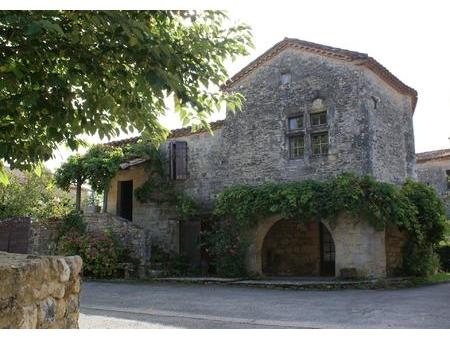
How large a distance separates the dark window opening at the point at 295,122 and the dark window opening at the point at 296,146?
0.29 m

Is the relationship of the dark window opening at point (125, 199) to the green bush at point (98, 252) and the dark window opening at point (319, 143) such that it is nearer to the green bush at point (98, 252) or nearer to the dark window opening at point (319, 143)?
the green bush at point (98, 252)

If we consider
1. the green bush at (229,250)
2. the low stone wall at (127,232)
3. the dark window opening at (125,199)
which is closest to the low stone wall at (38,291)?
the green bush at (229,250)

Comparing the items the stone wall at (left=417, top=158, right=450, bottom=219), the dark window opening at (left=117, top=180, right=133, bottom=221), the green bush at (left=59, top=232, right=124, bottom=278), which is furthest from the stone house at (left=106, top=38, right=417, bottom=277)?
the stone wall at (left=417, top=158, right=450, bottom=219)

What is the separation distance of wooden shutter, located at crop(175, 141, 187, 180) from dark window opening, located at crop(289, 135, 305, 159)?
12.9 ft

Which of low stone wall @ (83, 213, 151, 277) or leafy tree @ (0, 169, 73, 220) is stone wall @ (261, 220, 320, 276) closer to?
low stone wall @ (83, 213, 151, 277)

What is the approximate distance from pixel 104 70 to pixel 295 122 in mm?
11131

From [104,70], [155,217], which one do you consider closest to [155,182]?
[155,217]

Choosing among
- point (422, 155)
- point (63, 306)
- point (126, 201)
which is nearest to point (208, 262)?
point (126, 201)

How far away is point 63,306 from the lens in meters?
4.04

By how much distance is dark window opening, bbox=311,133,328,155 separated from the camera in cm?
1416

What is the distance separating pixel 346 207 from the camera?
12.5m

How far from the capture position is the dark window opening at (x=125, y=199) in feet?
60.4

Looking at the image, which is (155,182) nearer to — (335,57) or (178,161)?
(178,161)

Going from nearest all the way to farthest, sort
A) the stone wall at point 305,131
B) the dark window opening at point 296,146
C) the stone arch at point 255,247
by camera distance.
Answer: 1. the stone wall at point 305,131
2. the stone arch at point 255,247
3. the dark window opening at point 296,146
